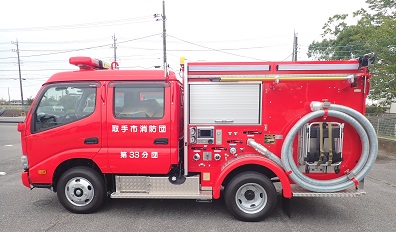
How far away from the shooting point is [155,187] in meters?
4.07

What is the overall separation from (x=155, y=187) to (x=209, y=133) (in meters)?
1.23

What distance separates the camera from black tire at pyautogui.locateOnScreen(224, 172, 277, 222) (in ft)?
12.7

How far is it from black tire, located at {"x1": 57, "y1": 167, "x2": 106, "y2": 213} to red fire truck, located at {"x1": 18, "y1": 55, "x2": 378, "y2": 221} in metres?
0.02

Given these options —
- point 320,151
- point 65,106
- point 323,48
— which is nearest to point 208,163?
point 320,151

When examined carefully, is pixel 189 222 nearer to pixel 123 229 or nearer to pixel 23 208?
pixel 123 229

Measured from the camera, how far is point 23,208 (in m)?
4.40

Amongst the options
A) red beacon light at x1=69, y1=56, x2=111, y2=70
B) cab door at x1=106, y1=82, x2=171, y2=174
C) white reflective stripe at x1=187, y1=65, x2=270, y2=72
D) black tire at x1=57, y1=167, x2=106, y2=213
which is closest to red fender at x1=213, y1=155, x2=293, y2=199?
cab door at x1=106, y1=82, x2=171, y2=174

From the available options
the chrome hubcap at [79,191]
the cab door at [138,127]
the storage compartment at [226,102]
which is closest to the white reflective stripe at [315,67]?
the storage compartment at [226,102]

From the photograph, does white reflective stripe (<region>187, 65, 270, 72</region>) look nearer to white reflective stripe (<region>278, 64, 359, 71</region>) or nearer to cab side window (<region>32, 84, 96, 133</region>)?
white reflective stripe (<region>278, 64, 359, 71</region>)

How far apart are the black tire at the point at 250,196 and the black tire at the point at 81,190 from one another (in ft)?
6.81

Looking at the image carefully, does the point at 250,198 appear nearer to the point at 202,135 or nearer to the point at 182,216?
the point at 182,216

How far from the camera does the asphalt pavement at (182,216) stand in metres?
3.76

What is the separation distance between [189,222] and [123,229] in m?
0.98

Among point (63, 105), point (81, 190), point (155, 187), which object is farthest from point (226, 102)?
point (81, 190)
